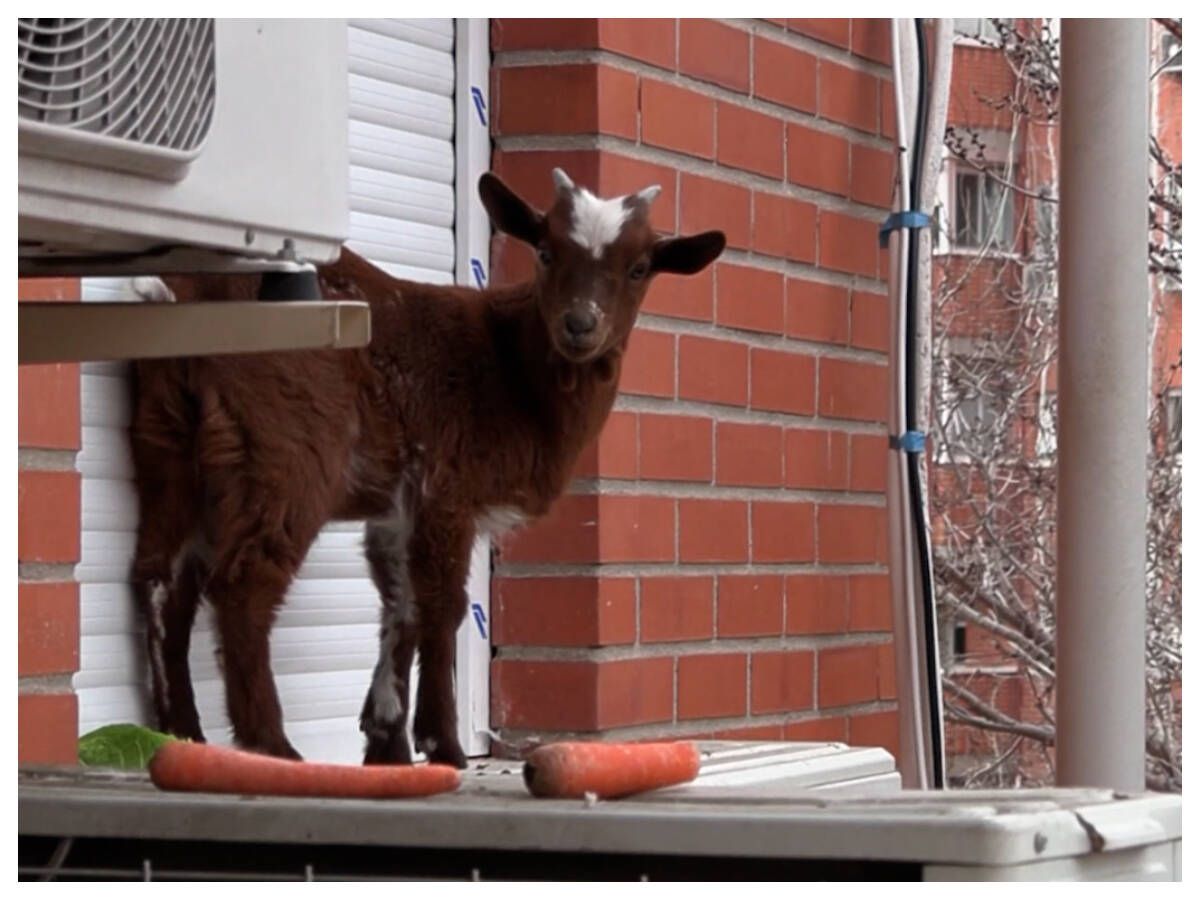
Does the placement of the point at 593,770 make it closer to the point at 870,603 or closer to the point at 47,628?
the point at 47,628

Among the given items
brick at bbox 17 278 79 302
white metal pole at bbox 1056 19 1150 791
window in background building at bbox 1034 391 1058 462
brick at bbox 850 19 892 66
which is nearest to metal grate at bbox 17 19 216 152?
brick at bbox 17 278 79 302

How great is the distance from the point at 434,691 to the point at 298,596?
30 centimetres

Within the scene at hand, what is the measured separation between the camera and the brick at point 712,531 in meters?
3.25

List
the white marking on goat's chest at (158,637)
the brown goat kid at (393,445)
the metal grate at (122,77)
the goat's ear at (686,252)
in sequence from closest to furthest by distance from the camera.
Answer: the metal grate at (122,77), the brown goat kid at (393,445), the white marking on goat's chest at (158,637), the goat's ear at (686,252)

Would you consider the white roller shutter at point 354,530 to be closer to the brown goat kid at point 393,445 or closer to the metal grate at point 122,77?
the brown goat kid at point 393,445

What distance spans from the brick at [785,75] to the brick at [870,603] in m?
0.80

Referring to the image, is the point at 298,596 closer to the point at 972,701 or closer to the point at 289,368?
the point at 289,368

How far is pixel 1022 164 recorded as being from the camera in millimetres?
7457

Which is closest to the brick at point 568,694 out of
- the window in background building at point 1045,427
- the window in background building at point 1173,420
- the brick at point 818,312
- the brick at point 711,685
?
the brick at point 711,685

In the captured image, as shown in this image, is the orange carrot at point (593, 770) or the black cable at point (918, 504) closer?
the orange carrot at point (593, 770)

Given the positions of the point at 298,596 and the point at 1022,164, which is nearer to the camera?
the point at 298,596

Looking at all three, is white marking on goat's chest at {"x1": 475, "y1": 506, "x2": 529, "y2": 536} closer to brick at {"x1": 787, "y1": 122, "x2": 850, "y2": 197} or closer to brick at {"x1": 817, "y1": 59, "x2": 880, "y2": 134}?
brick at {"x1": 787, "y1": 122, "x2": 850, "y2": 197}

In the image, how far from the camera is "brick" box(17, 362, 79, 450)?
2.18 meters
